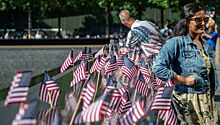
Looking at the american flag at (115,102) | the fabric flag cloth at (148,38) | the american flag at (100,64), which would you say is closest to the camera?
the american flag at (115,102)

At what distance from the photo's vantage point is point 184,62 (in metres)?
5.25

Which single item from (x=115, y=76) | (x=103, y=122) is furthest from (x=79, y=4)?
(x=103, y=122)

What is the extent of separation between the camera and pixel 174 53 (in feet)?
17.2

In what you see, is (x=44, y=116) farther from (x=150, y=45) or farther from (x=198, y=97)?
(x=150, y=45)

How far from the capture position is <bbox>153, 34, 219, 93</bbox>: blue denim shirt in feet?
17.0

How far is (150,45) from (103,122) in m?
3.74

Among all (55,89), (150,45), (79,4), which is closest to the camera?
(55,89)

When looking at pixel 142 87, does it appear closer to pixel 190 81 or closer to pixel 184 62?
pixel 184 62

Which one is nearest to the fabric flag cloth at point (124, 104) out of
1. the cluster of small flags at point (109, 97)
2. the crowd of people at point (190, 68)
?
the cluster of small flags at point (109, 97)

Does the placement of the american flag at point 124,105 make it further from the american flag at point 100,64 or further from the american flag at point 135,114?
the american flag at point 100,64

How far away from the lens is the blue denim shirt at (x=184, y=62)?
5191 millimetres

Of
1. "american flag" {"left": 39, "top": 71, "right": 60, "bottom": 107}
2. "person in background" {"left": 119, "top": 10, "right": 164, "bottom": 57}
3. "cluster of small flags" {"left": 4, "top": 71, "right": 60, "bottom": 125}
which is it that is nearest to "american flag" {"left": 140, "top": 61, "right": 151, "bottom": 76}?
"person in background" {"left": 119, "top": 10, "right": 164, "bottom": 57}

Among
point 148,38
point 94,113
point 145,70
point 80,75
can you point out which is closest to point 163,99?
point 94,113

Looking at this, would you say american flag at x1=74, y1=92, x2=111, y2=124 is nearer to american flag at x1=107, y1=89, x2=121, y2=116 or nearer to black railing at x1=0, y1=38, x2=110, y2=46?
american flag at x1=107, y1=89, x2=121, y2=116
